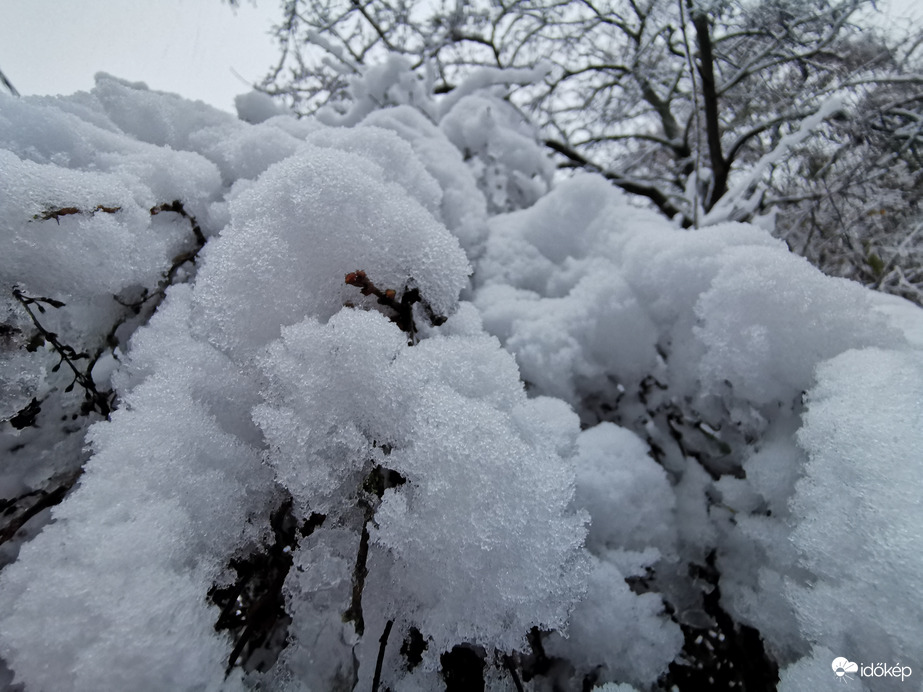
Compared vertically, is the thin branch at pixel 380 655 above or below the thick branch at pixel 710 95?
below

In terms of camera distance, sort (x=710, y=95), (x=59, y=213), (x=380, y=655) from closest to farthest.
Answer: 1. (x=380, y=655)
2. (x=59, y=213)
3. (x=710, y=95)

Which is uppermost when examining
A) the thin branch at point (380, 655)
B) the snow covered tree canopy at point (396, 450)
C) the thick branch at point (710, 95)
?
the thick branch at point (710, 95)

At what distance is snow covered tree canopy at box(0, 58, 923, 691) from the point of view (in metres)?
0.51

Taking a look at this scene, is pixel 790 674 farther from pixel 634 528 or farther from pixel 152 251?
pixel 152 251

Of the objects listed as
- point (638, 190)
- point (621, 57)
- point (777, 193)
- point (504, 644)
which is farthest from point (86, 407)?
point (621, 57)

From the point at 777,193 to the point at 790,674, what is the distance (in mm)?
4121

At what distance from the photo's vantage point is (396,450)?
1.84 feet

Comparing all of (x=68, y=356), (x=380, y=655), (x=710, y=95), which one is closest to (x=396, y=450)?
(x=380, y=655)

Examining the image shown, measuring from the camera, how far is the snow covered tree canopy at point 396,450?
1.67ft

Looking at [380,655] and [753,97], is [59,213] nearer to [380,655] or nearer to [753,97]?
[380,655]

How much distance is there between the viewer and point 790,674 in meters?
0.56

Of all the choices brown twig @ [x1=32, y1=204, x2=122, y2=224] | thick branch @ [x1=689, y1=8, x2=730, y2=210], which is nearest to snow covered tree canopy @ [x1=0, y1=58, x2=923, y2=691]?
brown twig @ [x1=32, y1=204, x2=122, y2=224]

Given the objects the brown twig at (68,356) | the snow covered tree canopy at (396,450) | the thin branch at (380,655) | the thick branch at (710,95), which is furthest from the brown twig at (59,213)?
the thick branch at (710,95)

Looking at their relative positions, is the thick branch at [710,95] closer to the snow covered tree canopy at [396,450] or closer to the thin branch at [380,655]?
the snow covered tree canopy at [396,450]
